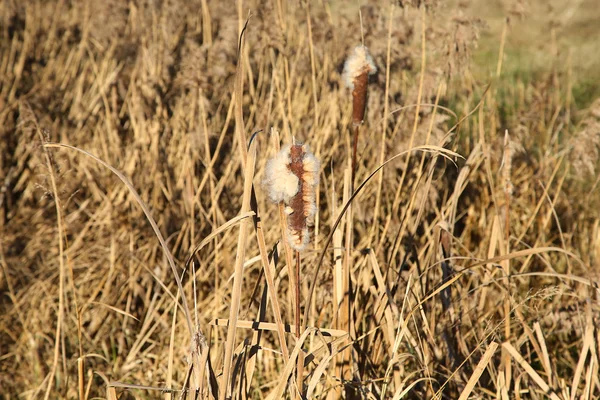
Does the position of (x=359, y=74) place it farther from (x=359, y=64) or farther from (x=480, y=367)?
(x=480, y=367)

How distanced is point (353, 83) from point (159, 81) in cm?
144

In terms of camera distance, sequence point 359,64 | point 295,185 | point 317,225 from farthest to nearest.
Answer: point 317,225
point 359,64
point 295,185

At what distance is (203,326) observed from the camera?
196 cm

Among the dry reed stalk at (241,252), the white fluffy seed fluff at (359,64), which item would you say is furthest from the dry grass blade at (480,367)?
the white fluffy seed fluff at (359,64)

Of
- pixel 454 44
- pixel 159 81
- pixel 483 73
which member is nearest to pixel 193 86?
pixel 159 81

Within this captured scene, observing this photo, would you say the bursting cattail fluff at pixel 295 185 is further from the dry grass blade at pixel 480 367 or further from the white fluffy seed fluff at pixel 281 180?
the dry grass blade at pixel 480 367

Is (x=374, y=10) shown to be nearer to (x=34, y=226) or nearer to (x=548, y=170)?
(x=548, y=170)

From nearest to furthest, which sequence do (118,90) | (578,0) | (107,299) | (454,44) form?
(454,44), (107,299), (118,90), (578,0)

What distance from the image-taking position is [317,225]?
159 cm

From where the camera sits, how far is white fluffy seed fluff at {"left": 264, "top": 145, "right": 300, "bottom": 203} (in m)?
0.90

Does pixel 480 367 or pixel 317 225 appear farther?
pixel 317 225

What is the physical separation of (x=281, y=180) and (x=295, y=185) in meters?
0.02

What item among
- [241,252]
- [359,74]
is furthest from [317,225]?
[241,252]

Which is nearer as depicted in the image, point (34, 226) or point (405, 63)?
point (405, 63)
